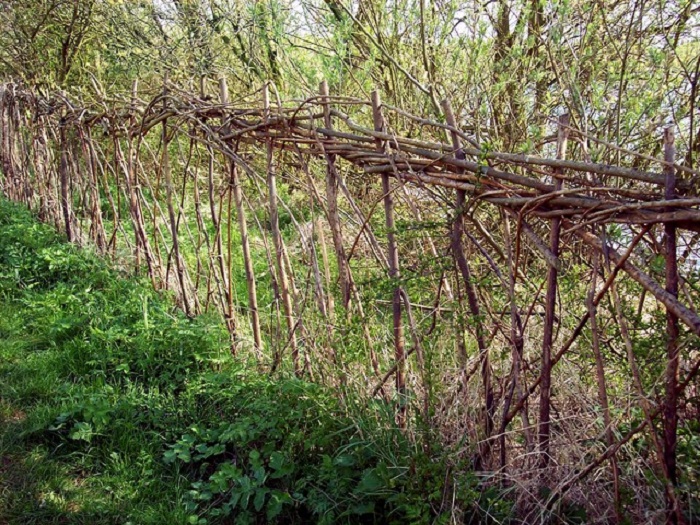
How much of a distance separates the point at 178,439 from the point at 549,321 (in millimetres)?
2150

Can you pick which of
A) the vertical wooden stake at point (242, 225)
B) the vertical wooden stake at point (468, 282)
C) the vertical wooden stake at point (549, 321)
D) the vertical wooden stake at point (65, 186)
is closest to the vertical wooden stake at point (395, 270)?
the vertical wooden stake at point (468, 282)

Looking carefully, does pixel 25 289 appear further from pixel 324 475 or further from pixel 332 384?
pixel 324 475

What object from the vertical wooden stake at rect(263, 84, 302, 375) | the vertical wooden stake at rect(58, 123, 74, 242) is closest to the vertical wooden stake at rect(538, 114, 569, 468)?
the vertical wooden stake at rect(263, 84, 302, 375)

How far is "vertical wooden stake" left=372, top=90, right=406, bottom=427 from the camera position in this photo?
8.63 ft

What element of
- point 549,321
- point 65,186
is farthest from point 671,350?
point 65,186

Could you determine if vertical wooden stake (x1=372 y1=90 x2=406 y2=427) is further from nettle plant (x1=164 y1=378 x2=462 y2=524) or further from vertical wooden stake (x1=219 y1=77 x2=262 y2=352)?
vertical wooden stake (x1=219 y1=77 x2=262 y2=352)

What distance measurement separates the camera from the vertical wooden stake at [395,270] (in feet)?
8.63

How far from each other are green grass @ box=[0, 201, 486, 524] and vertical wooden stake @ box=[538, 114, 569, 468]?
1.12ft

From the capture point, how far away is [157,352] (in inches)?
151

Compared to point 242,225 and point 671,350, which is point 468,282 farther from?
point 242,225

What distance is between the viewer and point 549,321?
208 centimetres

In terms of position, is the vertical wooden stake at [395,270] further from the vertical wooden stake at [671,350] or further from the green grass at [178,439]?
the vertical wooden stake at [671,350]

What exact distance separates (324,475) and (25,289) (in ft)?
12.1

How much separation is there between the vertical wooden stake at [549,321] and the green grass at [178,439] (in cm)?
34
